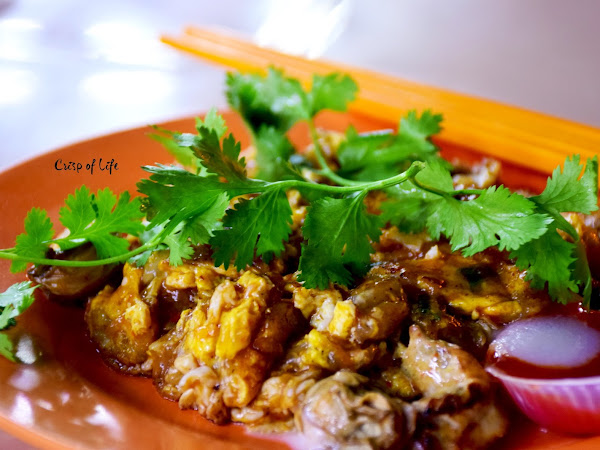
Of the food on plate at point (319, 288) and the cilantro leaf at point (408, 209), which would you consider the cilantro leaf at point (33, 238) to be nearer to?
the food on plate at point (319, 288)

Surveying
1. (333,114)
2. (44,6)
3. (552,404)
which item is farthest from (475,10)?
(552,404)

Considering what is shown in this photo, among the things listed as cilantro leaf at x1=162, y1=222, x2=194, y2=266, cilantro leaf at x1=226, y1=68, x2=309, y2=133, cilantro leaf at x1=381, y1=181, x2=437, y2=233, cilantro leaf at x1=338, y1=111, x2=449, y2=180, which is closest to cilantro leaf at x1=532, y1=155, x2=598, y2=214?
cilantro leaf at x1=381, y1=181, x2=437, y2=233

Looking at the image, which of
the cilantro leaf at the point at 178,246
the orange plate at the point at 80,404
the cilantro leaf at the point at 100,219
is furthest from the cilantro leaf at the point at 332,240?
the cilantro leaf at the point at 100,219

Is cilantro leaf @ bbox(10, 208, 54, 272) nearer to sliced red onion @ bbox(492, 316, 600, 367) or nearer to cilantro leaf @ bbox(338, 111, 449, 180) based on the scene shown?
cilantro leaf @ bbox(338, 111, 449, 180)

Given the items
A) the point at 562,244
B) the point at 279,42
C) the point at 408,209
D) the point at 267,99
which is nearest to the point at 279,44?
the point at 279,42

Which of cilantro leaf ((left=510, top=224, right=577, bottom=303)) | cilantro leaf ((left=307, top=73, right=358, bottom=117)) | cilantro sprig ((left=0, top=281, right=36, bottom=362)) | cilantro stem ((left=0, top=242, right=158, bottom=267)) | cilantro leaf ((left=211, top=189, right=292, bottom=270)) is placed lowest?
cilantro sprig ((left=0, top=281, right=36, bottom=362))

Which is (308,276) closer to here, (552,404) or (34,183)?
(552,404)
